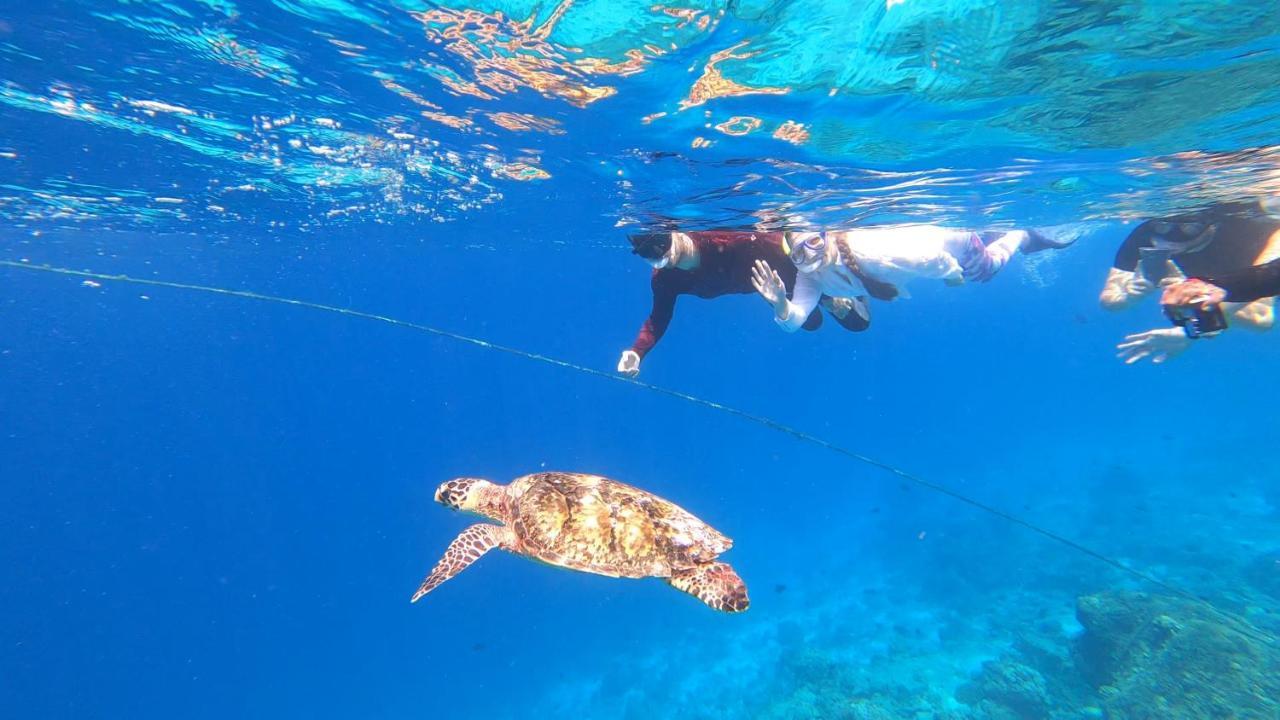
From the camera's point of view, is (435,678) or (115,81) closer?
(115,81)

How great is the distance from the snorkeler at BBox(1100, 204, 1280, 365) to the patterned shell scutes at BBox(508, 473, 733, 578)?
652cm

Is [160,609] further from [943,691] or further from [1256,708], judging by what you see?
[1256,708]

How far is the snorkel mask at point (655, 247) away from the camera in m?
8.05

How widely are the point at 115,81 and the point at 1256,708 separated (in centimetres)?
2232

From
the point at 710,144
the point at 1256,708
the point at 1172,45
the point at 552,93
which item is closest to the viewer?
the point at 1172,45

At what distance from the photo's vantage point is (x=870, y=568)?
3053 cm

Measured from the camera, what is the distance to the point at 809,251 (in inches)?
314

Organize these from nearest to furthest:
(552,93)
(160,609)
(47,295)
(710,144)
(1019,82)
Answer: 1. (1019,82)
2. (552,93)
3. (710,144)
4. (47,295)
5. (160,609)

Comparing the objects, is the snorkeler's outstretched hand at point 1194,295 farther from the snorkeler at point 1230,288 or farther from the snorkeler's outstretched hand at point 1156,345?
the snorkeler's outstretched hand at point 1156,345

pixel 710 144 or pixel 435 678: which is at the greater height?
pixel 710 144

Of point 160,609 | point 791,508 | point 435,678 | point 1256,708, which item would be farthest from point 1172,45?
point 160,609

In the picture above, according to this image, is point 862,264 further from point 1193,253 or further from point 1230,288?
point 1193,253

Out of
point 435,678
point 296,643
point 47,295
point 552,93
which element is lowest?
point 296,643

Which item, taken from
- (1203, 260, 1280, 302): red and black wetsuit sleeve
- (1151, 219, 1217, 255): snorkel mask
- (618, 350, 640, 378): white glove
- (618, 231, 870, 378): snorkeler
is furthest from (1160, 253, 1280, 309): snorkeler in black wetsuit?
(618, 350, 640, 378): white glove
